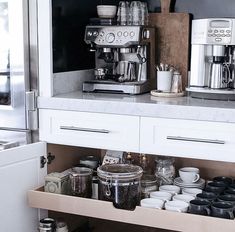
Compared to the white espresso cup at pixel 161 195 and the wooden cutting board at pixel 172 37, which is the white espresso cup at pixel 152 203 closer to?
the white espresso cup at pixel 161 195

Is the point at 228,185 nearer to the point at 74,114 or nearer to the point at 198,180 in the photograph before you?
the point at 198,180

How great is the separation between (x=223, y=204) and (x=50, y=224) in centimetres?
75

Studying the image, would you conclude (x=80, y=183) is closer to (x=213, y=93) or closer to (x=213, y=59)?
(x=213, y=93)

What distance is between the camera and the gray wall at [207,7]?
7.43 ft

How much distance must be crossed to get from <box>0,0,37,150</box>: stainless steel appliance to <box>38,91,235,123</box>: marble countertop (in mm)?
87

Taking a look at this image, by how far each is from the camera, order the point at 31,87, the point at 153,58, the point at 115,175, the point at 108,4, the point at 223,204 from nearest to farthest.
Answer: the point at 223,204
the point at 115,175
the point at 31,87
the point at 153,58
the point at 108,4

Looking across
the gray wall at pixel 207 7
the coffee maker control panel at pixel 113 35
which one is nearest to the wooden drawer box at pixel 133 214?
the coffee maker control panel at pixel 113 35

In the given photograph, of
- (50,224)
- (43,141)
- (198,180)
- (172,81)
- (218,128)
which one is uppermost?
(172,81)

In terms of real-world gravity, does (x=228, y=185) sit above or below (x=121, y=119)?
below

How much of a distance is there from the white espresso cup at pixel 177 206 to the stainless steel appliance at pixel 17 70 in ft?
2.30

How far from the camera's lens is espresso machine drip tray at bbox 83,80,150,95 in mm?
2133

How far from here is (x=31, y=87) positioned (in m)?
2.05

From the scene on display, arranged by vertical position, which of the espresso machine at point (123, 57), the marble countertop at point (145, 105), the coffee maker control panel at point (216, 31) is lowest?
the marble countertop at point (145, 105)

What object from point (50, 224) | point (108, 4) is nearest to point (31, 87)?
point (50, 224)
